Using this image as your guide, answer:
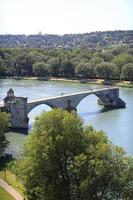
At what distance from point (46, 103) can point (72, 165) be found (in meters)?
23.9

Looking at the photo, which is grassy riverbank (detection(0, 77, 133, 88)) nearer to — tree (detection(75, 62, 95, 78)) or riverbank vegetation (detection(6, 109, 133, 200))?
tree (detection(75, 62, 95, 78))

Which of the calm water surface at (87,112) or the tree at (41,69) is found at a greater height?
the tree at (41,69)

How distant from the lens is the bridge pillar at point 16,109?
3822 centimetres

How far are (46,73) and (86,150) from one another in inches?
2168

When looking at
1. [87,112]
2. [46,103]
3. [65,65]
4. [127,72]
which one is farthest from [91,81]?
[46,103]

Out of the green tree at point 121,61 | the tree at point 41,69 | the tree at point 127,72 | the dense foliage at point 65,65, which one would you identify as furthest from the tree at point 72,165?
the tree at point 41,69

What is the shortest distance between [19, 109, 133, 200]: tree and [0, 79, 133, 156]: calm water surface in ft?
32.7

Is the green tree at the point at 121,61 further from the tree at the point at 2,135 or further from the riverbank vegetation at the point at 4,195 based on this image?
the riverbank vegetation at the point at 4,195

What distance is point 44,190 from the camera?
1802 cm

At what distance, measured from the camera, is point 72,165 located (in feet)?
60.2

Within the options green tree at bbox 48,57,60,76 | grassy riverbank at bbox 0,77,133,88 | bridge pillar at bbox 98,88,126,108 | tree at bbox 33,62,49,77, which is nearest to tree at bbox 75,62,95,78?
grassy riverbank at bbox 0,77,133,88

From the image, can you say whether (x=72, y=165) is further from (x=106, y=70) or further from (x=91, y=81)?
(x=106, y=70)

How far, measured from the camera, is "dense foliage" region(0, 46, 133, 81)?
68438 mm

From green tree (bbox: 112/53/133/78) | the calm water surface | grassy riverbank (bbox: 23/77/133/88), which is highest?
green tree (bbox: 112/53/133/78)
